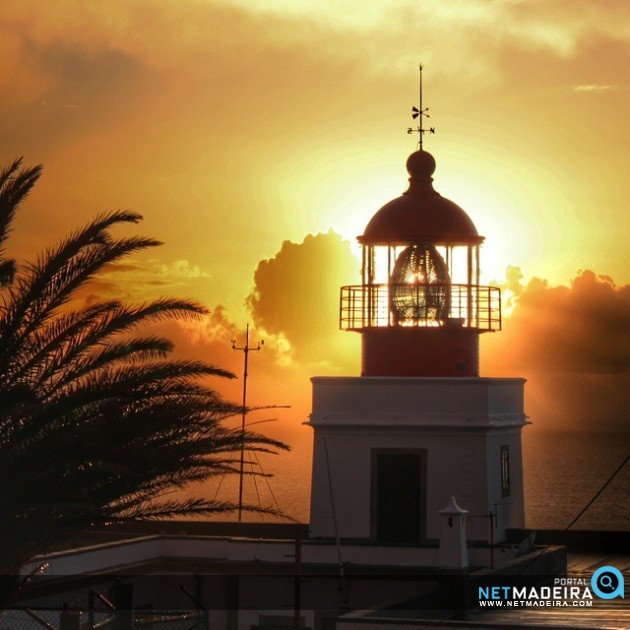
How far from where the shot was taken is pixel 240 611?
22266mm

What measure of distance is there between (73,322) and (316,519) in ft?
40.8

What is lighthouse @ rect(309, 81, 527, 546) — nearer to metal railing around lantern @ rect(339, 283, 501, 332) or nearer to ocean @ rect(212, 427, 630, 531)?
metal railing around lantern @ rect(339, 283, 501, 332)

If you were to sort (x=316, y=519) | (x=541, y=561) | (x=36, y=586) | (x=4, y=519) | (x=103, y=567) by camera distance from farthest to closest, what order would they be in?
(x=316, y=519)
(x=103, y=567)
(x=541, y=561)
(x=36, y=586)
(x=4, y=519)

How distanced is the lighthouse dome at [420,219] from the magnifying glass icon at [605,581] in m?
7.52

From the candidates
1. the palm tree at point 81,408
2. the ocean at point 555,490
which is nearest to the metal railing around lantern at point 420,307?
the palm tree at point 81,408

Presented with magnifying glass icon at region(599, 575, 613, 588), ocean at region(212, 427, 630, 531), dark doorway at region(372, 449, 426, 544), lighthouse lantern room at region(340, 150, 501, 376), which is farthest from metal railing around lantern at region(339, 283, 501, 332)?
ocean at region(212, 427, 630, 531)

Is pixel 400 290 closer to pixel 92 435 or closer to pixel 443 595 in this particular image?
pixel 443 595

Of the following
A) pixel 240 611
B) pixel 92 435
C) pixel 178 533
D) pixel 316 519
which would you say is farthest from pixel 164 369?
pixel 178 533

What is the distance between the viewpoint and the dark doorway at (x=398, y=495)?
24.9 metres

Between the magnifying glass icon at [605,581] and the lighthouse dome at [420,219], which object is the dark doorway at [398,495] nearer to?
the lighthouse dome at [420,219]

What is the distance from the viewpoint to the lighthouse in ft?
81.3

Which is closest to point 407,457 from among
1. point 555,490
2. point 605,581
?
point 605,581

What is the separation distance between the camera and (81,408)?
45.3 ft

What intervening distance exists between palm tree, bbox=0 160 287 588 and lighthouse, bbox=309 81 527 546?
434 inches
